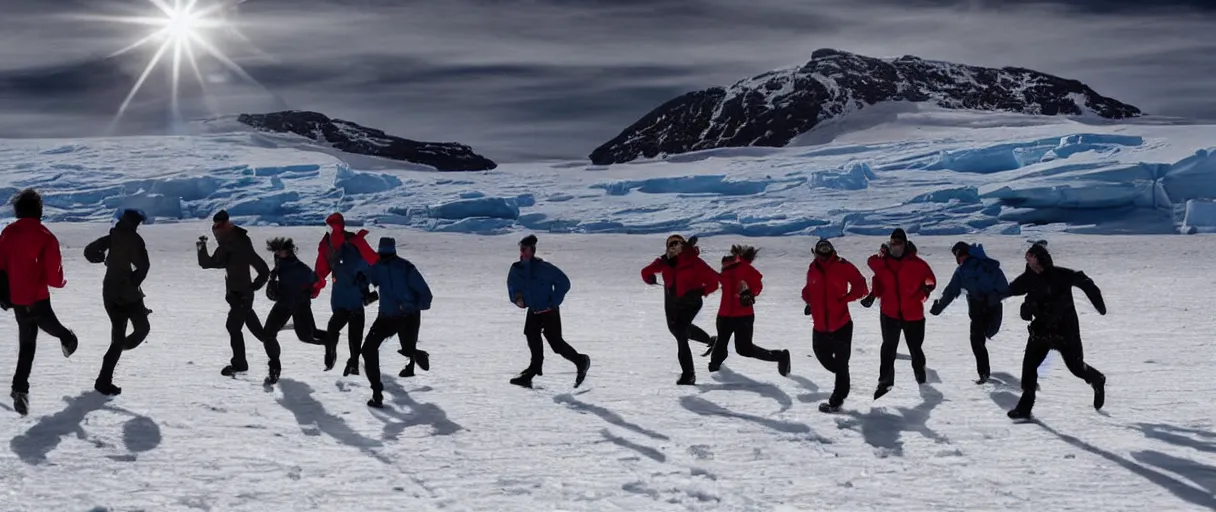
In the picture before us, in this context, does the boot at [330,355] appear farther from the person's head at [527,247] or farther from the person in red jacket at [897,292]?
the person in red jacket at [897,292]

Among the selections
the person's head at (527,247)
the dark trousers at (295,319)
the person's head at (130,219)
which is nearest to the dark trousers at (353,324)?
the dark trousers at (295,319)

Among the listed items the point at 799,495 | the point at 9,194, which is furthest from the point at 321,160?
the point at 799,495

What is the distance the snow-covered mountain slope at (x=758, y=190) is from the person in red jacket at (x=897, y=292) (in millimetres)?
27079

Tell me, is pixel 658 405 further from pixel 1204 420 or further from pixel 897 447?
pixel 1204 420

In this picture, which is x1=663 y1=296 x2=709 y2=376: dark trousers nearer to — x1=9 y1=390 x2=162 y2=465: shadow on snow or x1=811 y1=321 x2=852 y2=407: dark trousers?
x1=811 y1=321 x2=852 y2=407: dark trousers

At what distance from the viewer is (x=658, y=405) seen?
279 inches

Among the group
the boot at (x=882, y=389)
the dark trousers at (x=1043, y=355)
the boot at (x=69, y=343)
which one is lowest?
the boot at (x=882, y=389)

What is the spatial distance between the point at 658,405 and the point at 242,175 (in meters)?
44.8

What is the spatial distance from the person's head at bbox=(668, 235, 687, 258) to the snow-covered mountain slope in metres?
27.0

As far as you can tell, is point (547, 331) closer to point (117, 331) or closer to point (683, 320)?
point (683, 320)

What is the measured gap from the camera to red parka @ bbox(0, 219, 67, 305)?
20.2ft

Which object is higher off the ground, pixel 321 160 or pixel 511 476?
pixel 321 160

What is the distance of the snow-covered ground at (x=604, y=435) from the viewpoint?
4.71 meters

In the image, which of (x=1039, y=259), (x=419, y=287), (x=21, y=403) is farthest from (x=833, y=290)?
(x=21, y=403)
